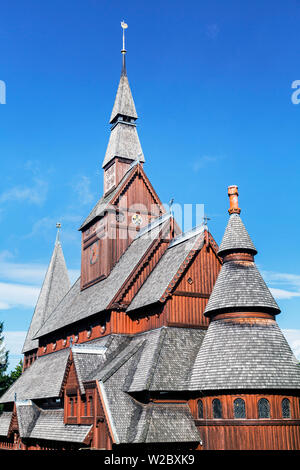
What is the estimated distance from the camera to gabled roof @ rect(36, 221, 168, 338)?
110 ft

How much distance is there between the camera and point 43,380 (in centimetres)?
3744

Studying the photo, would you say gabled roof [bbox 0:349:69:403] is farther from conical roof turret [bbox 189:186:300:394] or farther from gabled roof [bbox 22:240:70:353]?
conical roof turret [bbox 189:186:300:394]

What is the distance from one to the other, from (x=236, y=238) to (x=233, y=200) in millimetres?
2692

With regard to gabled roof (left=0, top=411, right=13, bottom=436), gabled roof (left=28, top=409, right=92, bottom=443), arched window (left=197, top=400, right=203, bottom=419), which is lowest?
gabled roof (left=0, top=411, right=13, bottom=436)

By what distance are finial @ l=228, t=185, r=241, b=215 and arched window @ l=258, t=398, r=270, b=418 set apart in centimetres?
1051

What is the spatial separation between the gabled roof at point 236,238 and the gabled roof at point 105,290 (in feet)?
24.2

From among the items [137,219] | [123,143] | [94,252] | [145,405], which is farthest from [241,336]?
[123,143]

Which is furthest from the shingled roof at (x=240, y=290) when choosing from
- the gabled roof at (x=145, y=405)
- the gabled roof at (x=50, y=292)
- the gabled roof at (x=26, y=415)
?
the gabled roof at (x=50, y=292)

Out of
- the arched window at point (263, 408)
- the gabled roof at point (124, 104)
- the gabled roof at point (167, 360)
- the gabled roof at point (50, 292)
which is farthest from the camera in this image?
the gabled roof at point (50, 292)

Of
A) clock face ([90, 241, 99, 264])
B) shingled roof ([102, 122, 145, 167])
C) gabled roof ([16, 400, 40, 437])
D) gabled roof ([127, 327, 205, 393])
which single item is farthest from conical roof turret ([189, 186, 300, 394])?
shingled roof ([102, 122, 145, 167])

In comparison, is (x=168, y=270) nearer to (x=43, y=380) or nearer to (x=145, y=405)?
(x=145, y=405)

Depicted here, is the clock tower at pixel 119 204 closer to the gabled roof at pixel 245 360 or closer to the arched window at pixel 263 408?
the gabled roof at pixel 245 360

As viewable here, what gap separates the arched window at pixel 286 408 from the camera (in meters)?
22.7

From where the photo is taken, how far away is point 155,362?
2573 cm
